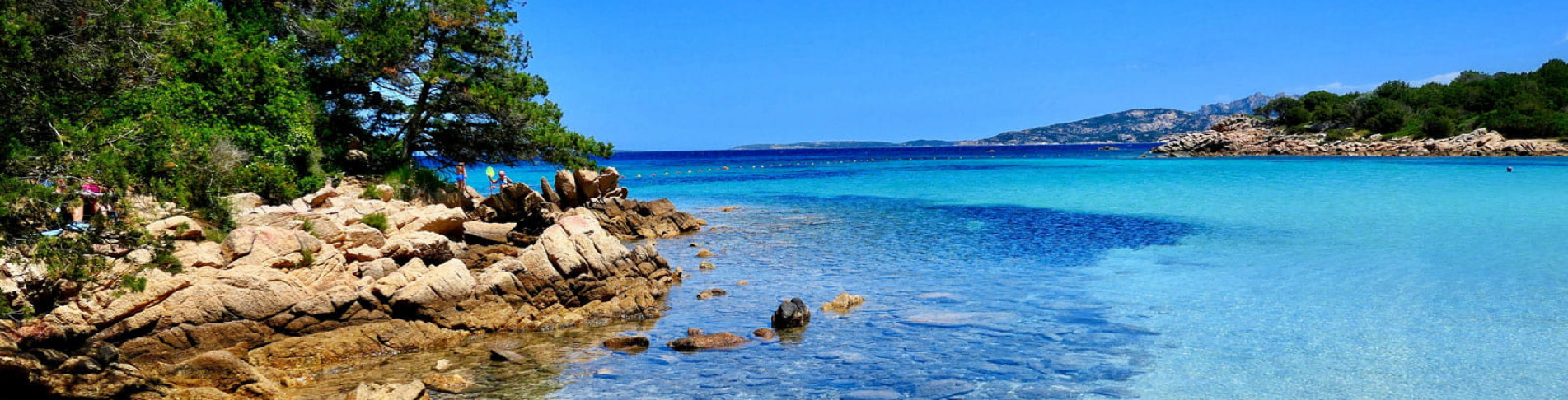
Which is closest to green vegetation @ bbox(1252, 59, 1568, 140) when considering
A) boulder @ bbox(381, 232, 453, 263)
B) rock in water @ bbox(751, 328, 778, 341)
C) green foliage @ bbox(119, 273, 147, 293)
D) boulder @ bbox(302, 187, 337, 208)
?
rock in water @ bbox(751, 328, 778, 341)

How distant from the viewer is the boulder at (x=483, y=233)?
18.2 meters

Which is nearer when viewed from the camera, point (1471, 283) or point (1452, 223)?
point (1471, 283)

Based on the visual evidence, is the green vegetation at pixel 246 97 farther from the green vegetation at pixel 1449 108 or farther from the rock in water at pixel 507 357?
the green vegetation at pixel 1449 108

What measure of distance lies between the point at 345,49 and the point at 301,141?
3.68 metres

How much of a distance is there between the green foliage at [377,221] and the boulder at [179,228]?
2.75 metres

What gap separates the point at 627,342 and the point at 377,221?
6.61 meters

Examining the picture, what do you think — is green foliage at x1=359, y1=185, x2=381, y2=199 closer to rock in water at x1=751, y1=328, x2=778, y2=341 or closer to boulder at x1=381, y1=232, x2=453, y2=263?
boulder at x1=381, y1=232, x2=453, y2=263

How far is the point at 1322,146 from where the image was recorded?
3009 inches

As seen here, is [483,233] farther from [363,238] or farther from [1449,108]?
[1449,108]

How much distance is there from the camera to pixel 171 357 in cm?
991

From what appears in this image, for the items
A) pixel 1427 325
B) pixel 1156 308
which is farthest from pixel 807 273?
pixel 1427 325

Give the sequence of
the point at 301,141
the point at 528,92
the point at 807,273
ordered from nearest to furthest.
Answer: the point at 807,273 → the point at 301,141 → the point at 528,92

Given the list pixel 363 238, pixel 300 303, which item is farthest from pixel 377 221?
pixel 300 303

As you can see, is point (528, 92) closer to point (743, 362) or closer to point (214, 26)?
point (214, 26)
